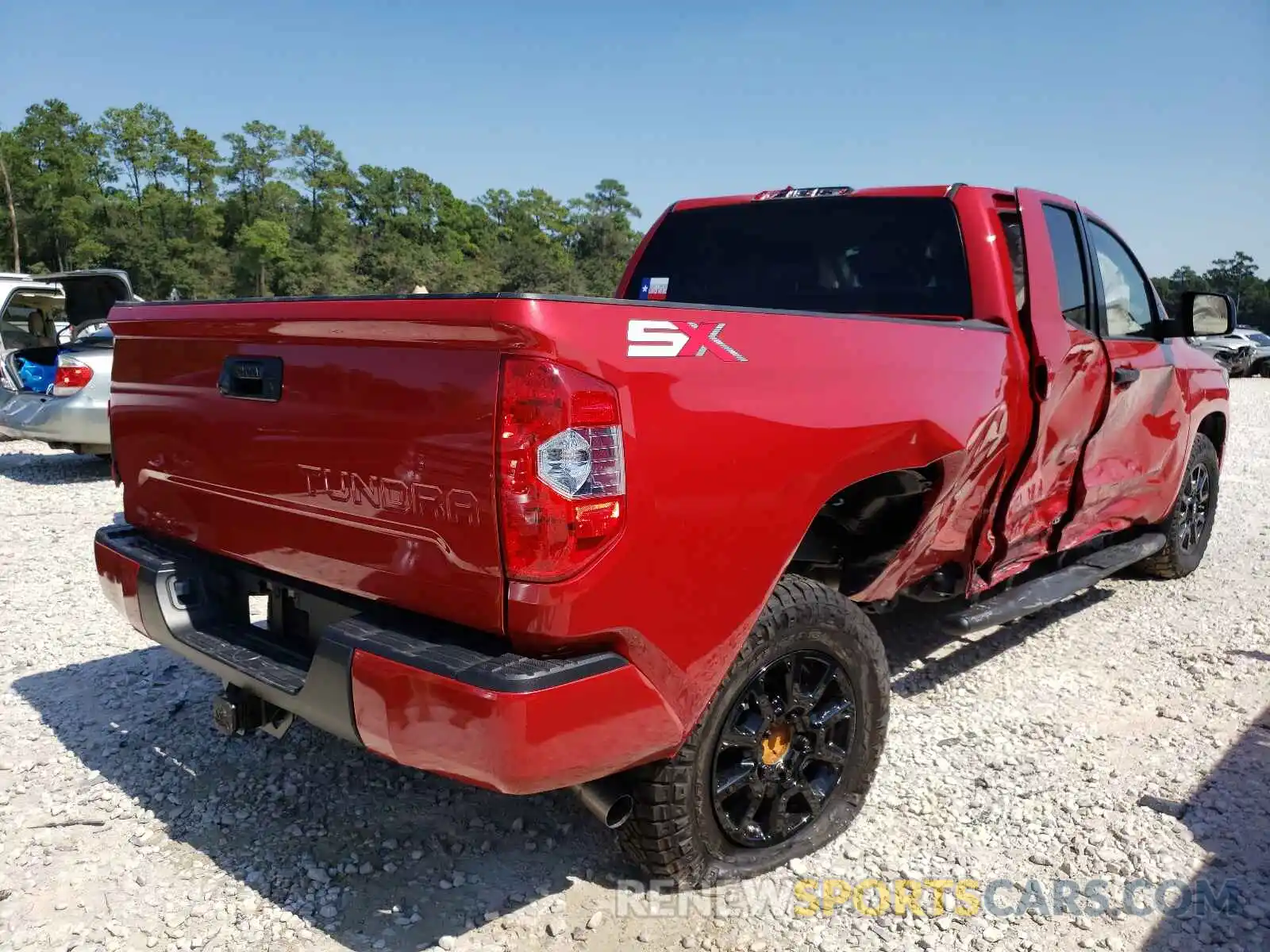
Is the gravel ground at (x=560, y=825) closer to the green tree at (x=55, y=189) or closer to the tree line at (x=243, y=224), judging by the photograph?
the tree line at (x=243, y=224)

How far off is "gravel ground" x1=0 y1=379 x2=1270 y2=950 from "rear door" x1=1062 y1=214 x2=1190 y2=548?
77cm

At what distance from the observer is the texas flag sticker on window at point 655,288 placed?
436cm

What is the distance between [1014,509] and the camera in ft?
11.7

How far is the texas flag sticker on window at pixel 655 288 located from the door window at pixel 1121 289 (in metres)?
1.94

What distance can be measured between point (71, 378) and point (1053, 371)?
8.02 meters

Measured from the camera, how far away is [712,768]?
2.42 meters

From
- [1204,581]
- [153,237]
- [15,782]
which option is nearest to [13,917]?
[15,782]

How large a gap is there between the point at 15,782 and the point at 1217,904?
12.3 ft

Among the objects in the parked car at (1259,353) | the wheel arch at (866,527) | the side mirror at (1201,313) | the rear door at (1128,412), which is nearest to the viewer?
the wheel arch at (866,527)

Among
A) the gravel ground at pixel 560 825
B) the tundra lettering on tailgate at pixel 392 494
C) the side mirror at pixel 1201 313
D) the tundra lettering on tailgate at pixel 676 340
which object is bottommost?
the gravel ground at pixel 560 825

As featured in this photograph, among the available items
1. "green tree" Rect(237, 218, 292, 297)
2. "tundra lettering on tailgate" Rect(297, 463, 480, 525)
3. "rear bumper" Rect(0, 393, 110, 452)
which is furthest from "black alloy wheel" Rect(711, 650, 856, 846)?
"green tree" Rect(237, 218, 292, 297)

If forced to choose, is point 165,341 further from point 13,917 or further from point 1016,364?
point 1016,364

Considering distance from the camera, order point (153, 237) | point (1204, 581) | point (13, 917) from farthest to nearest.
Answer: point (153, 237)
point (1204, 581)
point (13, 917)

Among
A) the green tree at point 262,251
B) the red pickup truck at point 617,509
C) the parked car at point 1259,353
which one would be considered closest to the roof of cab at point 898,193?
the red pickup truck at point 617,509
